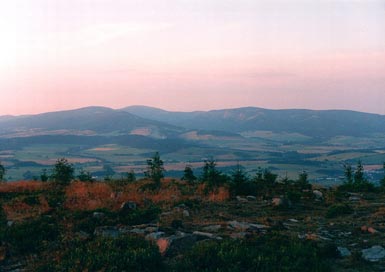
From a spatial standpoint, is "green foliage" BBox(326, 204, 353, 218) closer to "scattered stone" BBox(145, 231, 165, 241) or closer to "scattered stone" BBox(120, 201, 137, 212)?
"scattered stone" BBox(145, 231, 165, 241)

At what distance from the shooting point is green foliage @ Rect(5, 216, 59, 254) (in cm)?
1199

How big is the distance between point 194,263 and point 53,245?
4.55 meters

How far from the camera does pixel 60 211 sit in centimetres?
1628

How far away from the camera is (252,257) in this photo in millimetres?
10461

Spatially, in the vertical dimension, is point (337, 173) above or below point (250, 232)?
below

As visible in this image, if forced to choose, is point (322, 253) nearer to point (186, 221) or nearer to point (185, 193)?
point (186, 221)

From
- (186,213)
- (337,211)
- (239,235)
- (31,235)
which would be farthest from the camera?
(337,211)

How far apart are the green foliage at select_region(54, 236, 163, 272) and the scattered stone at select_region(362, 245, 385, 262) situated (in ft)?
17.7

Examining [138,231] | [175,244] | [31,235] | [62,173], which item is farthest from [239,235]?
[62,173]

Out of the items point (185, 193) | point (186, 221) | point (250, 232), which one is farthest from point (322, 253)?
point (185, 193)

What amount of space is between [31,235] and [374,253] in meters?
10.0

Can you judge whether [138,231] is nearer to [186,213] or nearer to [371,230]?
[186,213]

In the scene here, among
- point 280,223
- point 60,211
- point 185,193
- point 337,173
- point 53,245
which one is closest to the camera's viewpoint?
point 53,245

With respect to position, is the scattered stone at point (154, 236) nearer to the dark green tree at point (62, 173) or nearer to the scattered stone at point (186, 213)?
the scattered stone at point (186, 213)
